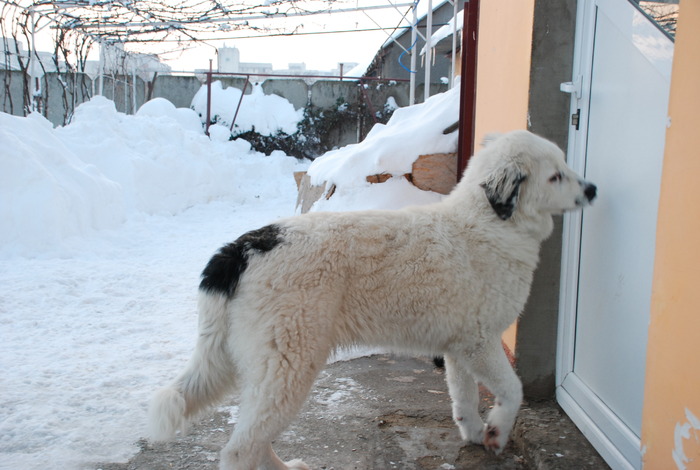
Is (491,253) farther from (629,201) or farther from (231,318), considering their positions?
(231,318)

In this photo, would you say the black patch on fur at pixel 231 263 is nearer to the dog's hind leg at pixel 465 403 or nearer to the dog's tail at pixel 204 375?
the dog's tail at pixel 204 375

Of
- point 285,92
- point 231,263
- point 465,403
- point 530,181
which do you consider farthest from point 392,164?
point 285,92

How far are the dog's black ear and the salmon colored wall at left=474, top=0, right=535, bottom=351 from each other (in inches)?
28.7

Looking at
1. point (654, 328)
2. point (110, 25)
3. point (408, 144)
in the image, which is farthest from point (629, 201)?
point (110, 25)

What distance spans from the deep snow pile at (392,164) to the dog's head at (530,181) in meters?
2.70

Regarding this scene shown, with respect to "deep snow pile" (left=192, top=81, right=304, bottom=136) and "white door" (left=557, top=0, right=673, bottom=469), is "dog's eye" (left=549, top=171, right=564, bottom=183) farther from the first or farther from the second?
"deep snow pile" (left=192, top=81, right=304, bottom=136)

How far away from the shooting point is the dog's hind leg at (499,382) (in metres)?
2.85

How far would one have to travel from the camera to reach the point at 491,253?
2.91m

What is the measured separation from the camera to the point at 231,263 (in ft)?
8.55

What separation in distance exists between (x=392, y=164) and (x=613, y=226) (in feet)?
10.4

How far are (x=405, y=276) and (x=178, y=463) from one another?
5.00ft

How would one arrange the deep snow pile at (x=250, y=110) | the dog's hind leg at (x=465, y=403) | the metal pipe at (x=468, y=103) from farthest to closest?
the deep snow pile at (x=250, y=110)
the metal pipe at (x=468, y=103)
the dog's hind leg at (x=465, y=403)

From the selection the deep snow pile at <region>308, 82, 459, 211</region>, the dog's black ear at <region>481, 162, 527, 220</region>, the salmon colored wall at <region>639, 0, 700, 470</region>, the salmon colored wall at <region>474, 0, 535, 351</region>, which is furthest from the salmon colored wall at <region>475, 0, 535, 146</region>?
the salmon colored wall at <region>639, 0, 700, 470</region>

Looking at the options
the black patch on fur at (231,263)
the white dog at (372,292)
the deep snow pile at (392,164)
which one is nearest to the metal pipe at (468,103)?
the deep snow pile at (392,164)
